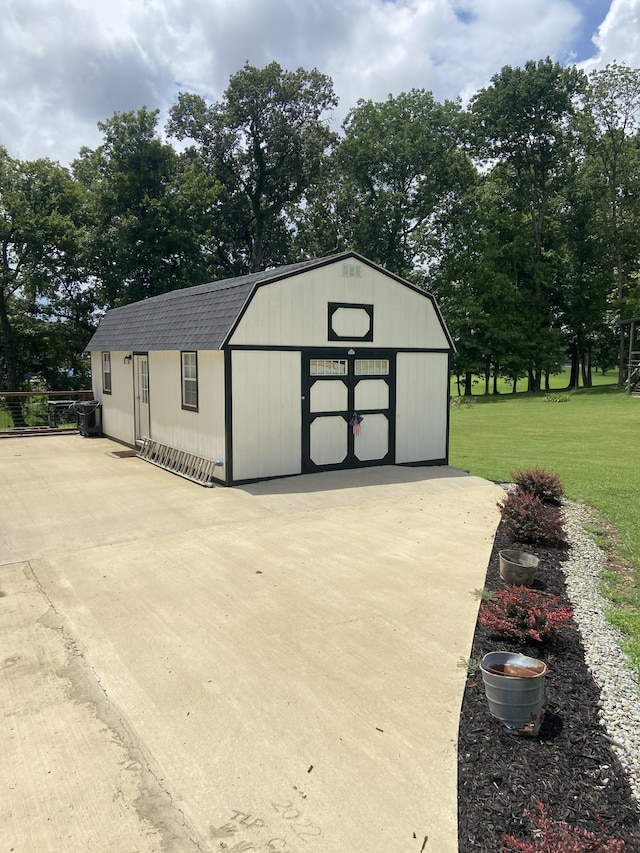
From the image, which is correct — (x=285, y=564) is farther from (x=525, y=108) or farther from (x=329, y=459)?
(x=525, y=108)

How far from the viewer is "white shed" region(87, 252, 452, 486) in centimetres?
1023

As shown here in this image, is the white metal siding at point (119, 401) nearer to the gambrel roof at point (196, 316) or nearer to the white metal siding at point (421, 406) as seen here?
the gambrel roof at point (196, 316)

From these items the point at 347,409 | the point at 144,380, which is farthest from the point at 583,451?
the point at 144,380

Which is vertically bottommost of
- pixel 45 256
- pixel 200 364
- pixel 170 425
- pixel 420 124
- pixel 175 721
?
pixel 175 721

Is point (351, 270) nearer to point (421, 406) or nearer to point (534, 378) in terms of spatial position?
point (421, 406)

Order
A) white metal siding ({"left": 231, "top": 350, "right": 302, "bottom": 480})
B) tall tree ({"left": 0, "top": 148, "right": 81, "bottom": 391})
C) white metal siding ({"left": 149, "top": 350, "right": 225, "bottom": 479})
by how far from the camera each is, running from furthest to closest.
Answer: tall tree ({"left": 0, "top": 148, "right": 81, "bottom": 391}) < white metal siding ({"left": 149, "top": 350, "right": 225, "bottom": 479}) < white metal siding ({"left": 231, "top": 350, "right": 302, "bottom": 480})

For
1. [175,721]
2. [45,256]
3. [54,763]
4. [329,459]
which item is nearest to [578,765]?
[175,721]

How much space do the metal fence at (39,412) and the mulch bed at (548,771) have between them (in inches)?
659

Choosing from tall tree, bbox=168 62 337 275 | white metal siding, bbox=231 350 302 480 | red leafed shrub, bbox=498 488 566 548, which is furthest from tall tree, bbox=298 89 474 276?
red leafed shrub, bbox=498 488 566 548

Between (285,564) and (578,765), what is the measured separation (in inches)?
147

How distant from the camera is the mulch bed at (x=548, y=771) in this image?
2.75m

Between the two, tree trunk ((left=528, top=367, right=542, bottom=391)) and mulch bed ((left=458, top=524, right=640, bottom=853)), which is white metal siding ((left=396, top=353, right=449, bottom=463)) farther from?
tree trunk ((left=528, top=367, right=542, bottom=391))

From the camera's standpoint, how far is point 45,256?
26484 millimetres

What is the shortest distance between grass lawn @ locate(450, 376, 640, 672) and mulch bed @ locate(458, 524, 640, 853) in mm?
923
